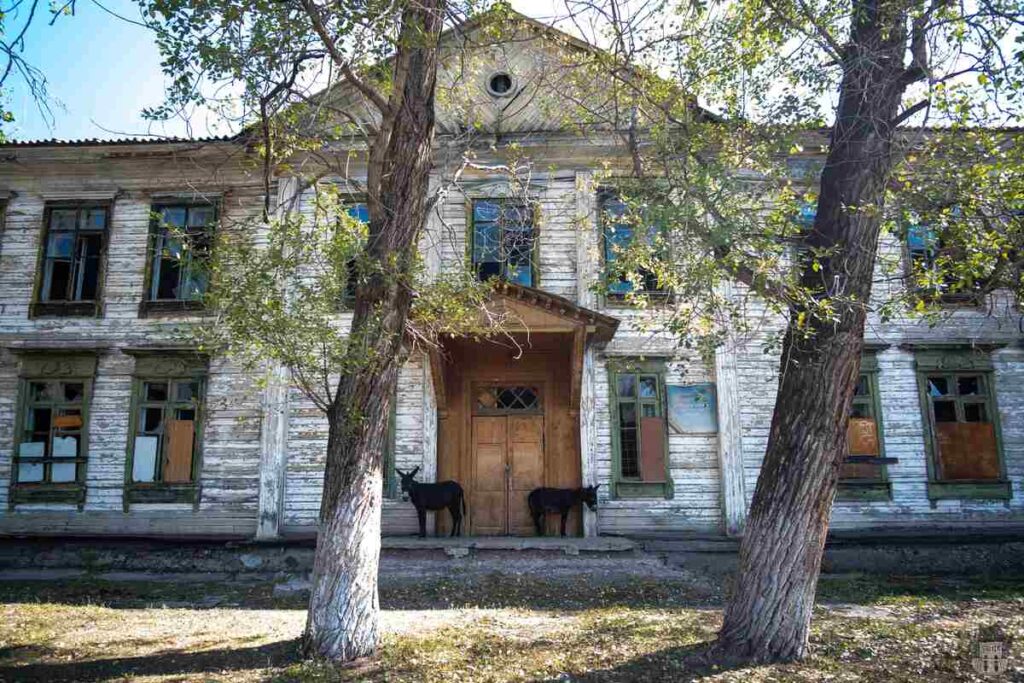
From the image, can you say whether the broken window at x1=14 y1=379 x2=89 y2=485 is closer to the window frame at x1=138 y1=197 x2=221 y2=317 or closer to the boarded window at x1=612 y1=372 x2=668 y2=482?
the window frame at x1=138 y1=197 x2=221 y2=317

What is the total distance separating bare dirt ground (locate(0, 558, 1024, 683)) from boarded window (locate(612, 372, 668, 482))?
6.40 feet

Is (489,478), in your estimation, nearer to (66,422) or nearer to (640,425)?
(640,425)

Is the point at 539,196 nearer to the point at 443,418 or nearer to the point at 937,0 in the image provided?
the point at 443,418

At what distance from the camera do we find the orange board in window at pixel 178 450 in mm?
12242

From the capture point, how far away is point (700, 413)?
12.1 m

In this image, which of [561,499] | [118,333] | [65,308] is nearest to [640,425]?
[561,499]

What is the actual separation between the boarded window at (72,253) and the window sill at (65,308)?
9cm

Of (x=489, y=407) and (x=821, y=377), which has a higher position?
(x=489, y=407)

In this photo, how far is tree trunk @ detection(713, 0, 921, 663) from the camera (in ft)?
19.6

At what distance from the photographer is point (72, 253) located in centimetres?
1309

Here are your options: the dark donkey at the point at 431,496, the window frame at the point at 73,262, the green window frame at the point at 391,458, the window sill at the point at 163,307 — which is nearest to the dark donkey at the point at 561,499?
the dark donkey at the point at 431,496

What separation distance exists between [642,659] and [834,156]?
4.81 metres

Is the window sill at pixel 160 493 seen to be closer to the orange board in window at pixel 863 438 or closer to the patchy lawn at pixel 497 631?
the patchy lawn at pixel 497 631

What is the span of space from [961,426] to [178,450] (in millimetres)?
12964
